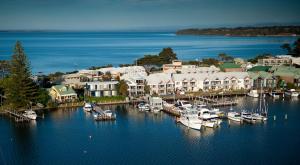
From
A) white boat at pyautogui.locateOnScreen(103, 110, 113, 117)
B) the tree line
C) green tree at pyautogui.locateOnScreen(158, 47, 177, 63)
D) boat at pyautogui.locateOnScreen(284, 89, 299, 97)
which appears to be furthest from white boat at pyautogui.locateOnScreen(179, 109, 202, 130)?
green tree at pyautogui.locateOnScreen(158, 47, 177, 63)

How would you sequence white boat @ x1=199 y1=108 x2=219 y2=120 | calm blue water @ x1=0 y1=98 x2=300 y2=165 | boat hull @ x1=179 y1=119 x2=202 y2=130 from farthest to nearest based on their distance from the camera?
white boat @ x1=199 y1=108 x2=219 y2=120, boat hull @ x1=179 y1=119 x2=202 y2=130, calm blue water @ x1=0 y1=98 x2=300 y2=165

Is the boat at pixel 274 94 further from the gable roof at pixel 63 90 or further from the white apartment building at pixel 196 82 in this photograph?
the gable roof at pixel 63 90

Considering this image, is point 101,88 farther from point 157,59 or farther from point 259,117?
point 157,59

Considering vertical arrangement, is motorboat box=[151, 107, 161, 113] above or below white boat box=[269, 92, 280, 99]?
below

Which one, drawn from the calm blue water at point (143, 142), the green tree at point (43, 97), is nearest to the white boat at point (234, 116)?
the calm blue water at point (143, 142)

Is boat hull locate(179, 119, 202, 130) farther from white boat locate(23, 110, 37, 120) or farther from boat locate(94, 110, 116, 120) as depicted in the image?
white boat locate(23, 110, 37, 120)

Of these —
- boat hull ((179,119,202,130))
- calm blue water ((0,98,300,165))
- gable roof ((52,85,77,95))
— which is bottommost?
calm blue water ((0,98,300,165))

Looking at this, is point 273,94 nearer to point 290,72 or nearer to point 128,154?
point 290,72
